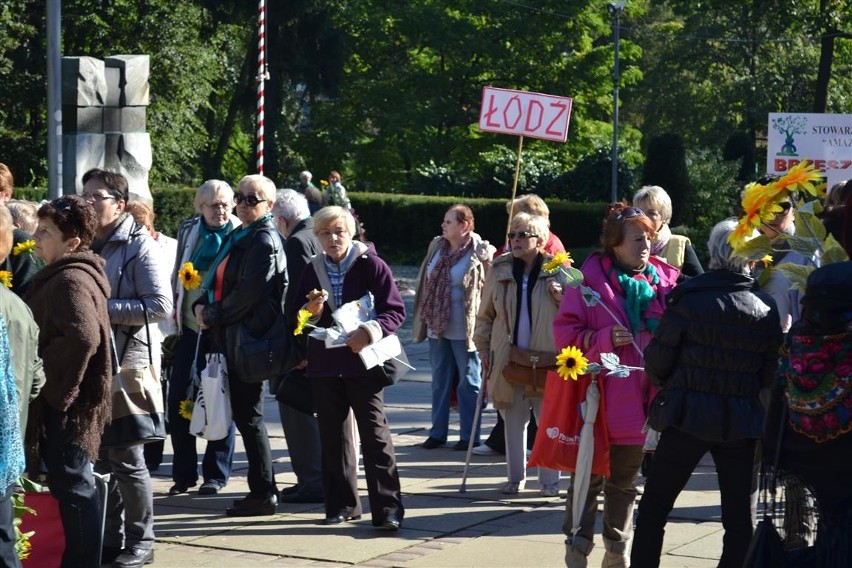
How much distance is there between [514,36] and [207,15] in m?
9.98

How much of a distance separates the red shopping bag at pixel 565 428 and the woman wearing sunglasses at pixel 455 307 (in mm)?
3342

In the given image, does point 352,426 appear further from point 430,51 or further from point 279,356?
point 430,51

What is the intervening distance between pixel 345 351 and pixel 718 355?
7.88 feet

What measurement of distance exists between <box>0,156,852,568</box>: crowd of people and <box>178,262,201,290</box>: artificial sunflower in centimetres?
2

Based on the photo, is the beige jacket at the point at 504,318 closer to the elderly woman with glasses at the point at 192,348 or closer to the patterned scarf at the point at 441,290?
the patterned scarf at the point at 441,290

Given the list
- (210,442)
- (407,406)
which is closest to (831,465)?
(210,442)

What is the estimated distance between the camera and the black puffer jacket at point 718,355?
16.9 feet

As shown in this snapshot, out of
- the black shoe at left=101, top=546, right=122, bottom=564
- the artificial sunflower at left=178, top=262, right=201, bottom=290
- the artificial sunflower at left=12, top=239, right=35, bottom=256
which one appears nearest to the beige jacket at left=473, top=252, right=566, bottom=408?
the artificial sunflower at left=178, top=262, right=201, bottom=290

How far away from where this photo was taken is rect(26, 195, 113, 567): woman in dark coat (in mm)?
5383

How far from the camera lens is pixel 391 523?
6965 millimetres

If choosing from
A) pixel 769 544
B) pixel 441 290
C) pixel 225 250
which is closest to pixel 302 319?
pixel 225 250

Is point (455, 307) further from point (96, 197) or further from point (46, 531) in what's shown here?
point (46, 531)

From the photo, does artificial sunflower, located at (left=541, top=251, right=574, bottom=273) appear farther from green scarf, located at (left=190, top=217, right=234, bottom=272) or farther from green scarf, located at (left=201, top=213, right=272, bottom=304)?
green scarf, located at (left=190, top=217, right=234, bottom=272)

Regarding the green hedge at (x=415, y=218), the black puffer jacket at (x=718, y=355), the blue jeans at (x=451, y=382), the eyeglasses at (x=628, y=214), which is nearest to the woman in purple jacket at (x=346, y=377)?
the eyeglasses at (x=628, y=214)
